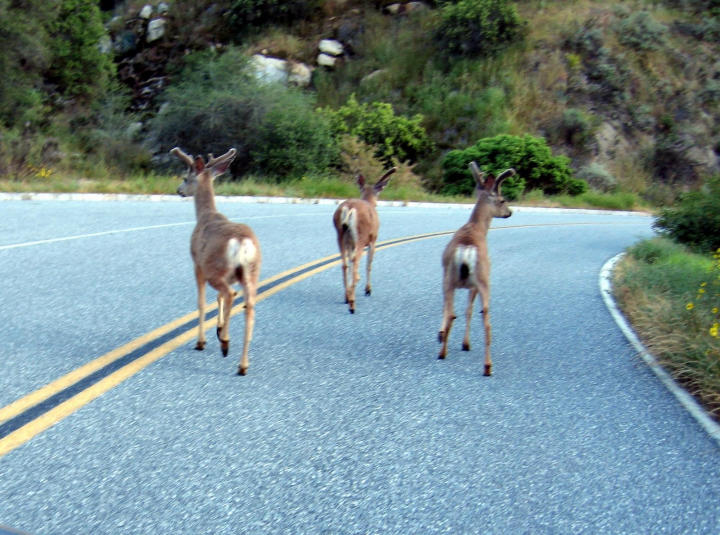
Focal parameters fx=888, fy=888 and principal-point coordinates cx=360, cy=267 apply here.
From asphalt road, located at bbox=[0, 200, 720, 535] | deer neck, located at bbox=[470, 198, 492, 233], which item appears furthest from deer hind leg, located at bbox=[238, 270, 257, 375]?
deer neck, located at bbox=[470, 198, 492, 233]

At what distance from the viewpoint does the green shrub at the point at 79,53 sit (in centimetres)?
3800

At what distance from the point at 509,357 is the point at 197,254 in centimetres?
271

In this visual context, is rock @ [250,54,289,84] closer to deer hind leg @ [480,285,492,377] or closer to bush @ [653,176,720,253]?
bush @ [653,176,720,253]

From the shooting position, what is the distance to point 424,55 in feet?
147

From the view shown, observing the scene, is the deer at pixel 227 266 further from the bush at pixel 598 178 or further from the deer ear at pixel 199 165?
the bush at pixel 598 178

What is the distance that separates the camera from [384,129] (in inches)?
1446

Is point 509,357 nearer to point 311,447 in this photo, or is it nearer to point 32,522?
point 311,447

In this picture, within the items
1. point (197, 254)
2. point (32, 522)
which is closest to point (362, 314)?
point (197, 254)

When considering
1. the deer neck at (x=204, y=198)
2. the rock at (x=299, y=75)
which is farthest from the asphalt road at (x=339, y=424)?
the rock at (x=299, y=75)

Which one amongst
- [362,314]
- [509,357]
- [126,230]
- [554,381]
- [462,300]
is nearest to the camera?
[554,381]

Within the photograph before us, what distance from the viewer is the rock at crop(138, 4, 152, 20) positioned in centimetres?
5050

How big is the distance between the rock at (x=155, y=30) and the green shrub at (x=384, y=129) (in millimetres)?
16129

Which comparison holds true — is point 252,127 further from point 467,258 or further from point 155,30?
point 467,258

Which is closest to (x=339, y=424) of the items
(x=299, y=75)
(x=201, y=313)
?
(x=201, y=313)
